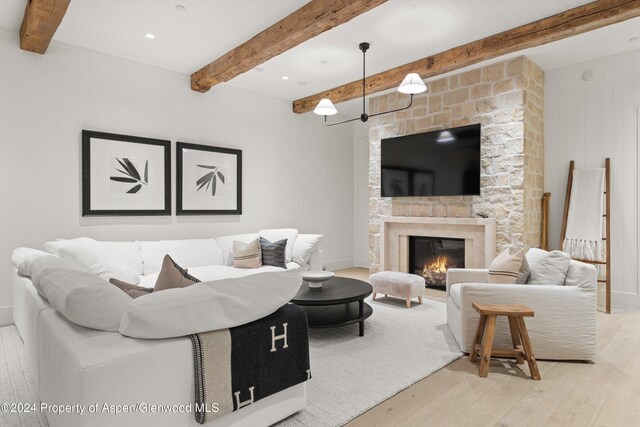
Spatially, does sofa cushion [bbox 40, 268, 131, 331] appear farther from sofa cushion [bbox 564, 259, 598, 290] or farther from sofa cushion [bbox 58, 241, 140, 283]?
sofa cushion [bbox 564, 259, 598, 290]

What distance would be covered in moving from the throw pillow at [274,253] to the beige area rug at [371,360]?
4.46ft

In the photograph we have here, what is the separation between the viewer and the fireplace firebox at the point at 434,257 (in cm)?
515

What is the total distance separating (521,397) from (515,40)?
3260 millimetres

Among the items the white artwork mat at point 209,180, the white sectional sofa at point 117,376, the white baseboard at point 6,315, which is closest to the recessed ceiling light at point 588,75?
the white artwork mat at point 209,180

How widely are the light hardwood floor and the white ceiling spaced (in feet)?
9.61

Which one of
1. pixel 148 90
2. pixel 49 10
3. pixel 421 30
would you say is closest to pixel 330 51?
pixel 421 30

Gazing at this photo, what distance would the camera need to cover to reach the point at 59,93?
12.8 ft

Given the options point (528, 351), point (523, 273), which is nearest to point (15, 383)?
point (528, 351)

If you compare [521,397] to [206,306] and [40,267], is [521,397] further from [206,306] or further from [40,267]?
[40,267]

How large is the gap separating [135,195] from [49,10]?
199 centimetres

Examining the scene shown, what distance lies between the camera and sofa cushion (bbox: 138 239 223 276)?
4.05 meters

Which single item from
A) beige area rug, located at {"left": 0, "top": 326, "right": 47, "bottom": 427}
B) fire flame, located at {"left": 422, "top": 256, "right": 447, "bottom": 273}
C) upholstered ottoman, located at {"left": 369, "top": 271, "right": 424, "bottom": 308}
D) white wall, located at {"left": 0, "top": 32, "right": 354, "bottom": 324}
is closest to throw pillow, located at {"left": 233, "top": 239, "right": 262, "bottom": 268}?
white wall, located at {"left": 0, "top": 32, "right": 354, "bottom": 324}

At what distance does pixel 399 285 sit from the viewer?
165 inches

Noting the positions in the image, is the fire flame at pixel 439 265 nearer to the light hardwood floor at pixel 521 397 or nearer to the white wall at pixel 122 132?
the white wall at pixel 122 132
